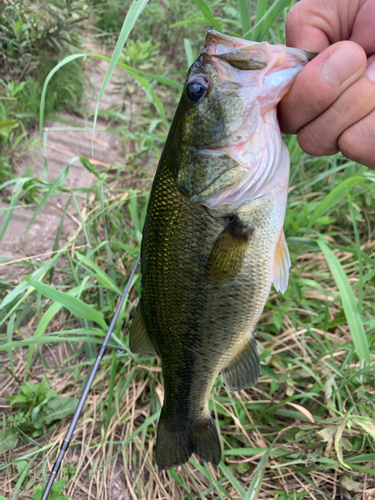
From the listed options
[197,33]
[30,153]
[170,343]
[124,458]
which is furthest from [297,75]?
[197,33]

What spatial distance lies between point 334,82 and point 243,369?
119 cm

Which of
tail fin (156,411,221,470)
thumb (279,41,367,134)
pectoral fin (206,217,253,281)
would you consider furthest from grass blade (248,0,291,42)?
tail fin (156,411,221,470)

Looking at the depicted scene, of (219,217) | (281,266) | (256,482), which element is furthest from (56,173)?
(256,482)

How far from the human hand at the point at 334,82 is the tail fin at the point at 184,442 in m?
1.36

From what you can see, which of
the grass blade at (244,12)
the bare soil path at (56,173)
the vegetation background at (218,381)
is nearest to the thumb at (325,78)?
the vegetation background at (218,381)

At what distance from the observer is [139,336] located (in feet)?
5.03

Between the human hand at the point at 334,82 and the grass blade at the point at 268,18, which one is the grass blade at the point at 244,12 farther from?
the human hand at the point at 334,82

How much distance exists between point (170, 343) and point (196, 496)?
108 cm

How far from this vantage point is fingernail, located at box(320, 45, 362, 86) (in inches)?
40.6

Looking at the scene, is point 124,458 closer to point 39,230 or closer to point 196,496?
point 196,496

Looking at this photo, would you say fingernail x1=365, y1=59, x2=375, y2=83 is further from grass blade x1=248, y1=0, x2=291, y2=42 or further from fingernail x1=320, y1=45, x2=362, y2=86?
grass blade x1=248, y1=0, x2=291, y2=42

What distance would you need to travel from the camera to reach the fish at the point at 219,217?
1138mm

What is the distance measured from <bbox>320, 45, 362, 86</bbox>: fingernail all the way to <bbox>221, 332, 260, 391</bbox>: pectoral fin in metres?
1.07

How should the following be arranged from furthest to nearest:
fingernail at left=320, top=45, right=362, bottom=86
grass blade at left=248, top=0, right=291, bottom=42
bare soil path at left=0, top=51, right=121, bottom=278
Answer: bare soil path at left=0, top=51, right=121, bottom=278 → grass blade at left=248, top=0, right=291, bottom=42 → fingernail at left=320, top=45, right=362, bottom=86
